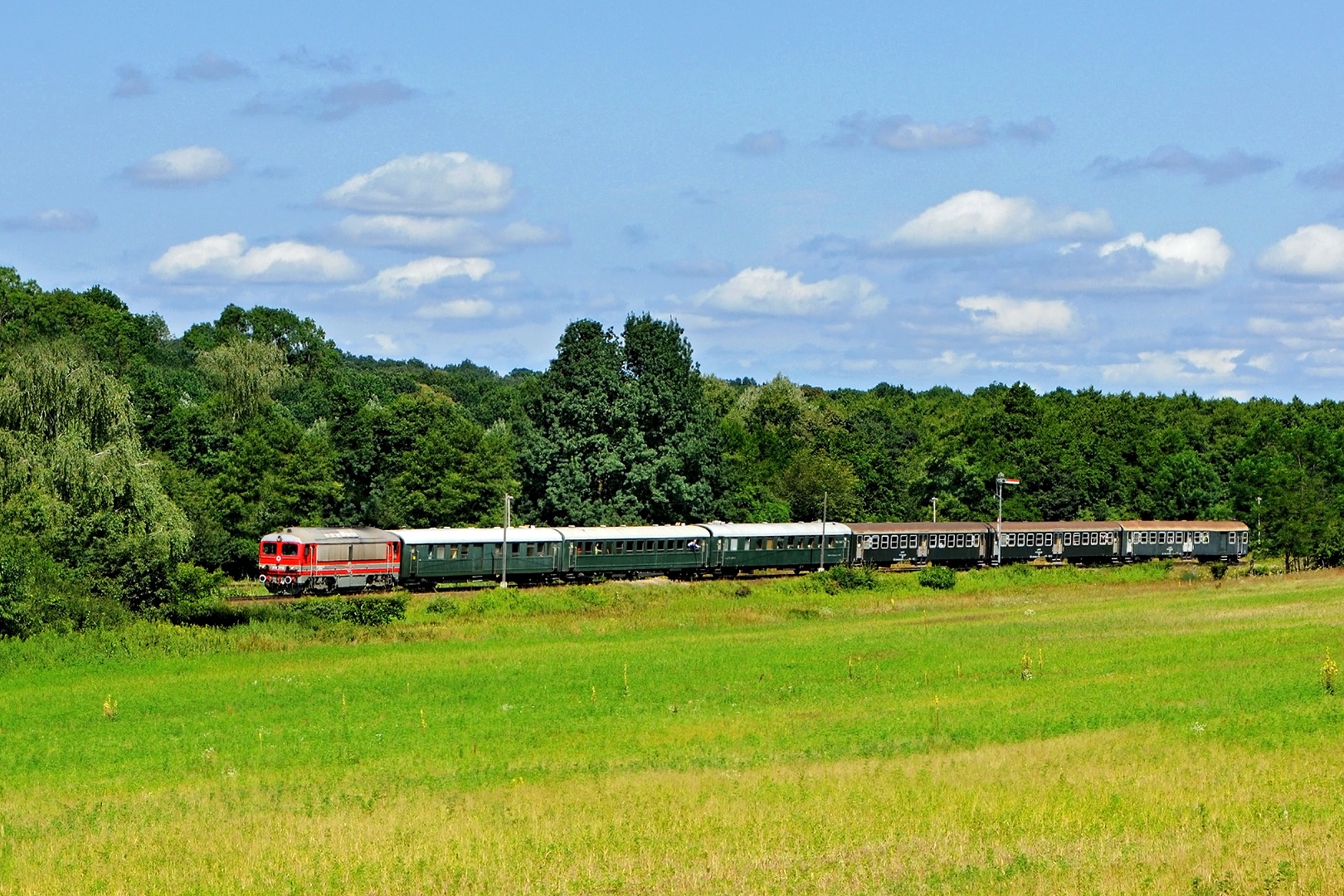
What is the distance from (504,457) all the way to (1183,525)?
50901 mm

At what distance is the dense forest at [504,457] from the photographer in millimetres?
61219

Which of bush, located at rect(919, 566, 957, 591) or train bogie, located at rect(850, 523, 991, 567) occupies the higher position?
train bogie, located at rect(850, 523, 991, 567)

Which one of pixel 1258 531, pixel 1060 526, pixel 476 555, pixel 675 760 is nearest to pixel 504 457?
pixel 476 555

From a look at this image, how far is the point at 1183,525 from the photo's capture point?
10725 centimetres

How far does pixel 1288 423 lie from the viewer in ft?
547

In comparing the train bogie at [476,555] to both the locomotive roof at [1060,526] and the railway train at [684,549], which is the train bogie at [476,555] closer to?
the railway train at [684,549]

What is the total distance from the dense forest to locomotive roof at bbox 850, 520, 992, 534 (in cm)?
948

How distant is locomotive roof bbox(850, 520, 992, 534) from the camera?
93.1 m

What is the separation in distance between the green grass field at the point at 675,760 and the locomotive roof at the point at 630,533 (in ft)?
55.2

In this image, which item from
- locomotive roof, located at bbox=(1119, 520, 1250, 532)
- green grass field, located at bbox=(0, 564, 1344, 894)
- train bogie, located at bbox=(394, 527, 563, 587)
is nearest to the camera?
green grass field, located at bbox=(0, 564, 1344, 894)

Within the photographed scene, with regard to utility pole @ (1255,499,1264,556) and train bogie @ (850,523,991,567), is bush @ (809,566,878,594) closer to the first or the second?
train bogie @ (850,523,991,567)

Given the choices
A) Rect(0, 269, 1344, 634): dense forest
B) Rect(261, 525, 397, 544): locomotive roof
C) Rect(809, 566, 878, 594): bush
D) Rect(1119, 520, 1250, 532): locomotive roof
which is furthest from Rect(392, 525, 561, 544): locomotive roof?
Rect(1119, 520, 1250, 532): locomotive roof

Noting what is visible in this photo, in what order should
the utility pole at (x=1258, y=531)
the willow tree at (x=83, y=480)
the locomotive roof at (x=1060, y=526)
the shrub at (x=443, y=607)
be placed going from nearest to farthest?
the willow tree at (x=83, y=480)
the shrub at (x=443, y=607)
the locomotive roof at (x=1060, y=526)
the utility pole at (x=1258, y=531)

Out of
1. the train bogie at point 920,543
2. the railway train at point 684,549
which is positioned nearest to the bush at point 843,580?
the railway train at point 684,549
